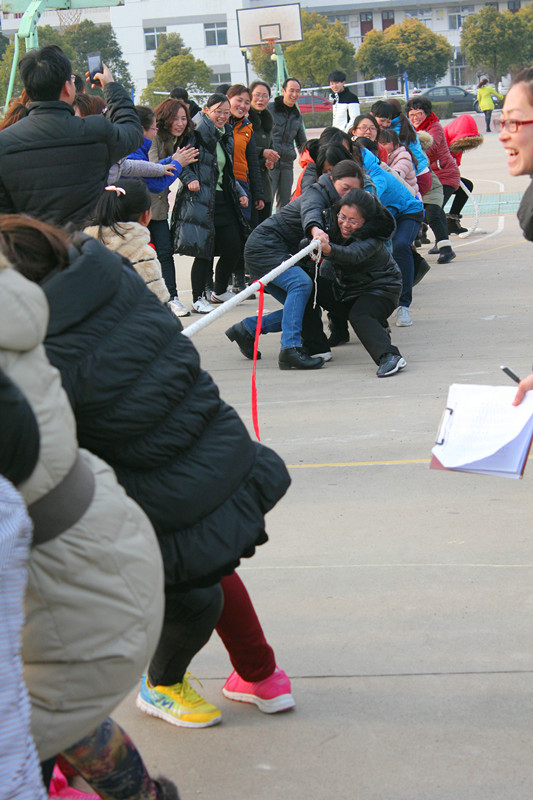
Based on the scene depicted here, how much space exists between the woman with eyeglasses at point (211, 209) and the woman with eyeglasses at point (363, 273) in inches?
75.8

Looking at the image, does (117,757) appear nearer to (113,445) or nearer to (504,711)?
(113,445)

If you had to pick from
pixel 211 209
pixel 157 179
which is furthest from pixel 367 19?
pixel 157 179

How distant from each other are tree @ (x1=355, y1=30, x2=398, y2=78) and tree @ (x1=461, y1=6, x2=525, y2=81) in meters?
10.9

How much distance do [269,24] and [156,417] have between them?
29568 millimetres

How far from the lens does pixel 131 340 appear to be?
2068 mm

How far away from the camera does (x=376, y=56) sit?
3450 inches

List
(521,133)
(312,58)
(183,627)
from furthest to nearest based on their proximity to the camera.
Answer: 1. (312,58)
2. (521,133)
3. (183,627)

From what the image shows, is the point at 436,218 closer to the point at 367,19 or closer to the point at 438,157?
the point at 438,157

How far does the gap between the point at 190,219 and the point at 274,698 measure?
631 cm

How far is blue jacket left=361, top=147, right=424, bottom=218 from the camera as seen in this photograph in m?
7.84

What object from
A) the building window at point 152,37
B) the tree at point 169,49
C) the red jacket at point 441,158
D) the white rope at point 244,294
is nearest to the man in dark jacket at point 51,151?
the white rope at point 244,294

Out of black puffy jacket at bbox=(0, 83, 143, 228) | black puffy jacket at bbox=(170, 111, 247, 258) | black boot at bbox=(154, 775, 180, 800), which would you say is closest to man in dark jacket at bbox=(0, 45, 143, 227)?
black puffy jacket at bbox=(0, 83, 143, 228)

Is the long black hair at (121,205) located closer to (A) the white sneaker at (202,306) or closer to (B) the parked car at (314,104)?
(A) the white sneaker at (202,306)

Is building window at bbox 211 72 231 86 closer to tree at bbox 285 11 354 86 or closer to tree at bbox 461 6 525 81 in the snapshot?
tree at bbox 285 11 354 86
